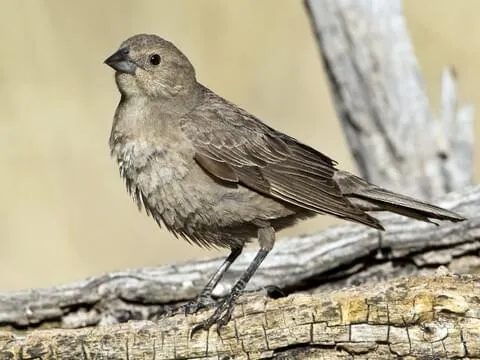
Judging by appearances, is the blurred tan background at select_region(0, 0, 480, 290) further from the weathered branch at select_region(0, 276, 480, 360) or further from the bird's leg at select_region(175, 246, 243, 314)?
the weathered branch at select_region(0, 276, 480, 360)

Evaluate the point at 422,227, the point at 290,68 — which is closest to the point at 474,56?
the point at 290,68

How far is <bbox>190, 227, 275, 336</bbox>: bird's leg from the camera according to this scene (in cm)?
537

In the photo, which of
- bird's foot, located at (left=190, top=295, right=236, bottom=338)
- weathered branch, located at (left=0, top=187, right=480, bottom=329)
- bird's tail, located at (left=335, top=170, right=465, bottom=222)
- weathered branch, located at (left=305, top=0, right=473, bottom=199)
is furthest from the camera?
weathered branch, located at (left=305, top=0, right=473, bottom=199)

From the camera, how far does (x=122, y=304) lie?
6855 millimetres

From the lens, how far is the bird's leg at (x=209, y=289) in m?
6.07

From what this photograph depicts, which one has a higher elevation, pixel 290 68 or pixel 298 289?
pixel 290 68

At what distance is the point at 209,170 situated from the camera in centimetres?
598

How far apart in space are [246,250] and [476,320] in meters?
2.61

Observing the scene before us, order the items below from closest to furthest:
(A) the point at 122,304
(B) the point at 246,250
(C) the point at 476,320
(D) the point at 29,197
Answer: (C) the point at 476,320
(A) the point at 122,304
(B) the point at 246,250
(D) the point at 29,197

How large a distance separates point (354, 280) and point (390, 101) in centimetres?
173

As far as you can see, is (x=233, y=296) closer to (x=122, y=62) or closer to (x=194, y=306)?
(x=194, y=306)

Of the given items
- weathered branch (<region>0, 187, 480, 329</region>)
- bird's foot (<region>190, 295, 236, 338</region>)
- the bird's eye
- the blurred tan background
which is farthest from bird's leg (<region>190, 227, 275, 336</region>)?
the blurred tan background

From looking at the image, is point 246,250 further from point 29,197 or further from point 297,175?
point 29,197

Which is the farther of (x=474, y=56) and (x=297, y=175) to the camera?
(x=474, y=56)
